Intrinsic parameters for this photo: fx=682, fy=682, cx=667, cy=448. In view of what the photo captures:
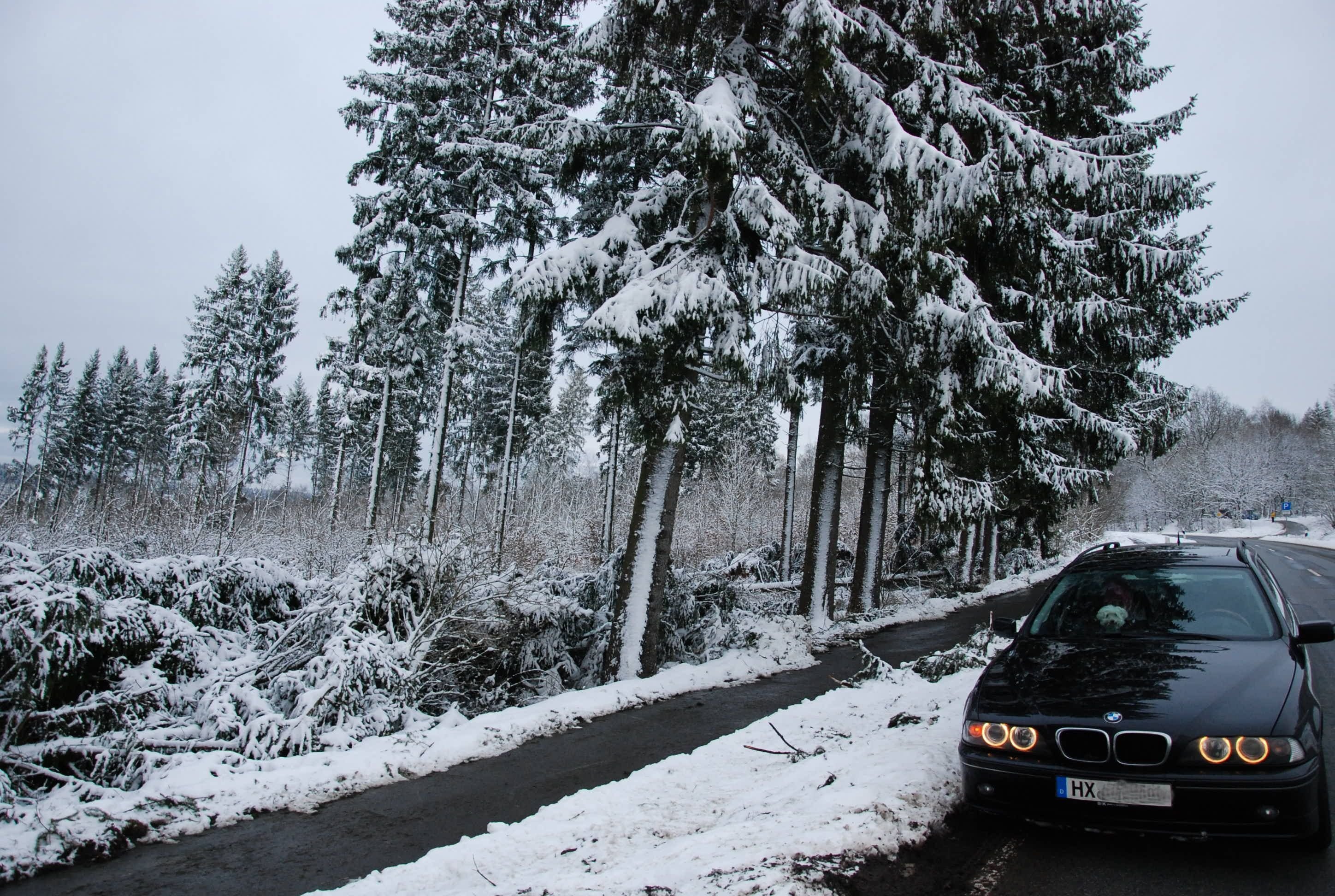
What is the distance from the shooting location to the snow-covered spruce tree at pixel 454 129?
19.4m

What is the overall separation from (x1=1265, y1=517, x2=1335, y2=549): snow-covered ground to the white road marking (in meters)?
49.7

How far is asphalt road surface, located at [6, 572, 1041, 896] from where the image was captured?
13.7 feet

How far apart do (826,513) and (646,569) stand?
18.3 feet

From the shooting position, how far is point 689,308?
28.1 ft

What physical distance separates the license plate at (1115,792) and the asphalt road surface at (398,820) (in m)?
3.63

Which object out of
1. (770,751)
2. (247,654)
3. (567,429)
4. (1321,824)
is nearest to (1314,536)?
(567,429)

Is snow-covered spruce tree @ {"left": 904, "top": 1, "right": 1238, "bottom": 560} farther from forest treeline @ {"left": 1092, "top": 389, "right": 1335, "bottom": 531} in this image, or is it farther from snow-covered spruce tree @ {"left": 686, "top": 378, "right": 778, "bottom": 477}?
forest treeline @ {"left": 1092, "top": 389, "right": 1335, "bottom": 531}

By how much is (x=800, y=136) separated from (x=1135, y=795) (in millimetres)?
10670

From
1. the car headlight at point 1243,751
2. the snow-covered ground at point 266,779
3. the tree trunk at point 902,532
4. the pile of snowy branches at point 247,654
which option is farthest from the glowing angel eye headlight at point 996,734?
the tree trunk at point 902,532

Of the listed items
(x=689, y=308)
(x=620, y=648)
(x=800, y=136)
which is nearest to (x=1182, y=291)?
(x=800, y=136)

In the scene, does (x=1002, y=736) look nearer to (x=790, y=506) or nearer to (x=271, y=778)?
(x=271, y=778)

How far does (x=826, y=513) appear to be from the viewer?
45.8 ft

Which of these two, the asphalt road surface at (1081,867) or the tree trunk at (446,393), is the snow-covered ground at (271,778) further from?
the tree trunk at (446,393)

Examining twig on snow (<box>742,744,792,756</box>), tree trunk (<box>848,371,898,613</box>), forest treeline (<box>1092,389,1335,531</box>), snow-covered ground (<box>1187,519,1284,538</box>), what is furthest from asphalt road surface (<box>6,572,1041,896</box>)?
forest treeline (<box>1092,389,1335,531</box>)
